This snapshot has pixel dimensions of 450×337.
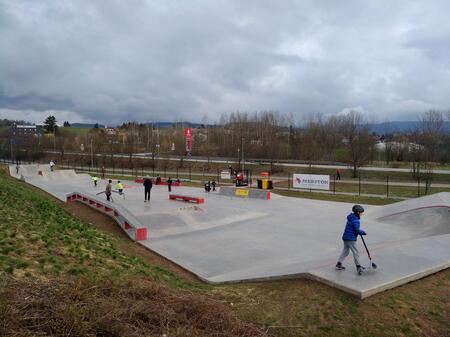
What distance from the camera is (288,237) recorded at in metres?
14.8

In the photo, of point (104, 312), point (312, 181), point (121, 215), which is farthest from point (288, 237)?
point (312, 181)

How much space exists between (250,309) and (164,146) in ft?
331

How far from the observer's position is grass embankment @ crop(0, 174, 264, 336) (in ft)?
14.1

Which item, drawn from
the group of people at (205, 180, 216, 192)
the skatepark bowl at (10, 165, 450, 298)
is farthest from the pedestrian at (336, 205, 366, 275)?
the group of people at (205, 180, 216, 192)

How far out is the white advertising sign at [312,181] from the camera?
30.3 m

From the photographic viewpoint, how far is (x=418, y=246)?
10492 mm

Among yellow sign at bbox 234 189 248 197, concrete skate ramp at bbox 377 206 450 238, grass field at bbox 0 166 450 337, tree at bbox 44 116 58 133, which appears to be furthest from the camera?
tree at bbox 44 116 58 133

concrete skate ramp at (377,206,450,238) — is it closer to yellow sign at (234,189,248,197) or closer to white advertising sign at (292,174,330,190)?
yellow sign at (234,189,248,197)

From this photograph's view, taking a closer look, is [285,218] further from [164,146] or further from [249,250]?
[164,146]

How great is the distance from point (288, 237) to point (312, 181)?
1722 centimetres

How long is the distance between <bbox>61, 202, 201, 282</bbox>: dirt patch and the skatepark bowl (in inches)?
10.8

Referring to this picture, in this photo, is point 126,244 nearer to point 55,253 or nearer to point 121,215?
point 121,215

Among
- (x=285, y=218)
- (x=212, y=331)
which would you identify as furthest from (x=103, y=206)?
(x=212, y=331)

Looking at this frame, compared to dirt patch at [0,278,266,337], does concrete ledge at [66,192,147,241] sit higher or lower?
lower
